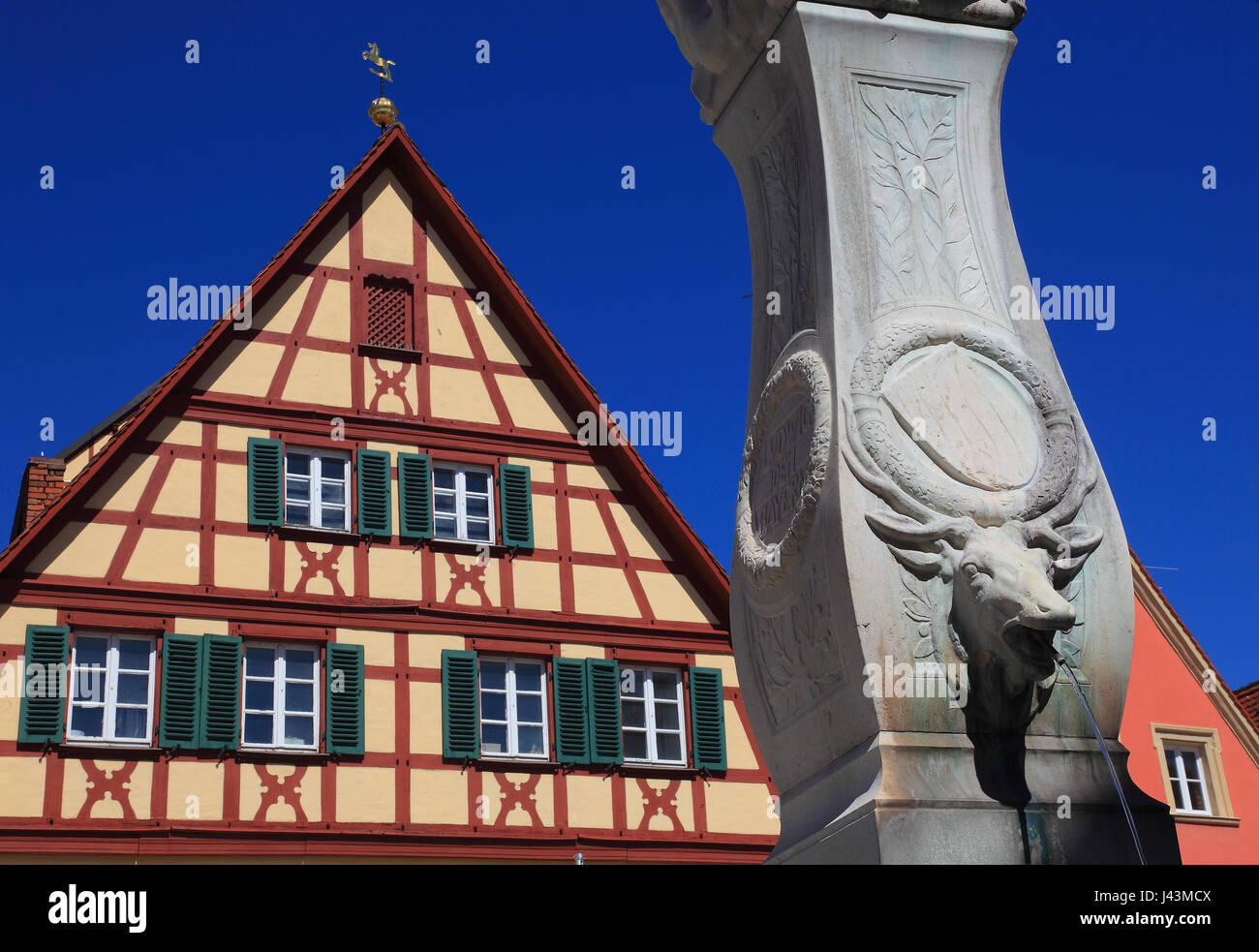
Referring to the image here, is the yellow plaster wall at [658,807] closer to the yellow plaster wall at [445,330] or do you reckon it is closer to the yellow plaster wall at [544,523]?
the yellow plaster wall at [544,523]

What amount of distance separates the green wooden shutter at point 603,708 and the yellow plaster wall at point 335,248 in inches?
197

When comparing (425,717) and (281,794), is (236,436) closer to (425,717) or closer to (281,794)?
(425,717)

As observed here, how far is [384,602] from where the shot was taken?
15.7m

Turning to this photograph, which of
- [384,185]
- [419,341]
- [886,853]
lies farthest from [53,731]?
[886,853]

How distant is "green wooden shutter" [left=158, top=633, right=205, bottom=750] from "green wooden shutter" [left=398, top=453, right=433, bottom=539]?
2375 millimetres

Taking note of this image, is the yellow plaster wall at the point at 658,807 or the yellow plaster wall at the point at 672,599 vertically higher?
the yellow plaster wall at the point at 672,599

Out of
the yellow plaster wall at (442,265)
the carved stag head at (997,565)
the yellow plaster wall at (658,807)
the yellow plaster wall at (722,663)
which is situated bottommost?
the yellow plaster wall at (658,807)

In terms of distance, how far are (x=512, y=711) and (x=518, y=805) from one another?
996 mm

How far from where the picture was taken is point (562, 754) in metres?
15.5

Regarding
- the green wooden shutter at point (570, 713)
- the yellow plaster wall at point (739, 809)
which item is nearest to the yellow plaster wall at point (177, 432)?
the green wooden shutter at point (570, 713)

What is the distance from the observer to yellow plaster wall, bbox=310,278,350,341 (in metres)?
16.6

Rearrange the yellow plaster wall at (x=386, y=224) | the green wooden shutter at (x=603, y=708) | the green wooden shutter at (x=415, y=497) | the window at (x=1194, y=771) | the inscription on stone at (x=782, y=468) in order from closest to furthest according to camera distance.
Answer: the inscription on stone at (x=782, y=468), the green wooden shutter at (x=603, y=708), the green wooden shutter at (x=415, y=497), the yellow plaster wall at (x=386, y=224), the window at (x=1194, y=771)

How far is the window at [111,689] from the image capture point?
14.2 meters
